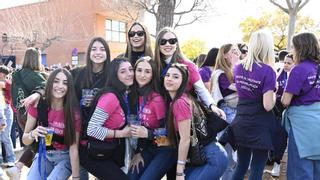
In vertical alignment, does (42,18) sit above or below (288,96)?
above

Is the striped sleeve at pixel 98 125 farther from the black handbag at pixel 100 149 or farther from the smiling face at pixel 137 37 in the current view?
the smiling face at pixel 137 37

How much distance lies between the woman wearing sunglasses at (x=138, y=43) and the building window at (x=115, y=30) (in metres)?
28.9

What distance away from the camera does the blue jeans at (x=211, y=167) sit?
10.4ft

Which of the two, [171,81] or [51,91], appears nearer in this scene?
[171,81]

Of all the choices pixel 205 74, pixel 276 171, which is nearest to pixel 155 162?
pixel 205 74

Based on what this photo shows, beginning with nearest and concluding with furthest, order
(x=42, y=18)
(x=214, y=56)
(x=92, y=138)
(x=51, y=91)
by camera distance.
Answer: (x=92, y=138)
(x=51, y=91)
(x=214, y=56)
(x=42, y=18)

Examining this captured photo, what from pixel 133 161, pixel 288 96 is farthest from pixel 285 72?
pixel 133 161

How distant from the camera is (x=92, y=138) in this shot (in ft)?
10.6

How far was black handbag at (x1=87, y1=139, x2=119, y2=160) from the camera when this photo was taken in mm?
3238

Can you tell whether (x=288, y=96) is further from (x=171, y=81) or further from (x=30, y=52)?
(x=30, y=52)

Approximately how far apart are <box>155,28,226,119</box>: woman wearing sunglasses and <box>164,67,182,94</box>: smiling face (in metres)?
0.25

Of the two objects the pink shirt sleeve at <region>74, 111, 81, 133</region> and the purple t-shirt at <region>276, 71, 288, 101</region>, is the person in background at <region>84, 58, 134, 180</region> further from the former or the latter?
the purple t-shirt at <region>276, 71, 288, 101</region>

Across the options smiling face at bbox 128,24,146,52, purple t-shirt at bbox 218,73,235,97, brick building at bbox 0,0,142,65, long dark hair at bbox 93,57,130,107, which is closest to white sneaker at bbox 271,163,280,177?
purple t-shirt at bbox 218,73,235,97

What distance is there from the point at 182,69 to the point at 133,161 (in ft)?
3.40
